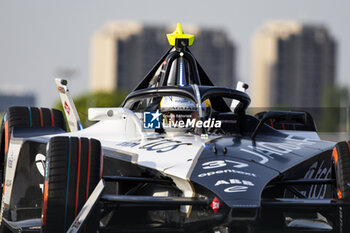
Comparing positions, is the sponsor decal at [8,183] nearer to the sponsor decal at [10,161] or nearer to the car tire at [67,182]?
the sponsor decal at [10,161]

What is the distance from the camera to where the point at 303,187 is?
666 centimetres

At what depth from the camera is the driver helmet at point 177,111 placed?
274 inches

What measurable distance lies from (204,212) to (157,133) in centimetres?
168

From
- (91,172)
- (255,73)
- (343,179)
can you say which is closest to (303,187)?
(343,179)

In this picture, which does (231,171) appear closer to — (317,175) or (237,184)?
(237,184)

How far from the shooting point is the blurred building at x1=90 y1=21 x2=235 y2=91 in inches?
5576

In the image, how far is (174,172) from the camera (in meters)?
5.51

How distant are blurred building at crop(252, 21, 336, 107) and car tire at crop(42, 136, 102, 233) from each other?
12977 cm

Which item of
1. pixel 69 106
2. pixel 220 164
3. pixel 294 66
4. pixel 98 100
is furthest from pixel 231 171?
pixel 294 66

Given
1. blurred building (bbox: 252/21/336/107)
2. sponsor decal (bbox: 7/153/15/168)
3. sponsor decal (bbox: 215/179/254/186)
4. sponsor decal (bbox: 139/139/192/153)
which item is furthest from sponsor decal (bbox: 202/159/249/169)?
blurred building (bbox: 252/21/336/107)

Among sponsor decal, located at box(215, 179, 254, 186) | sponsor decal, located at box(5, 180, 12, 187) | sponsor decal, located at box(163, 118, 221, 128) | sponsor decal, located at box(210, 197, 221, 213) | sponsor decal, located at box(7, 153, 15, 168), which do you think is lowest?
sponsor decal, located at box(5, 180, 12, 187)

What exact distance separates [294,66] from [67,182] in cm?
13741

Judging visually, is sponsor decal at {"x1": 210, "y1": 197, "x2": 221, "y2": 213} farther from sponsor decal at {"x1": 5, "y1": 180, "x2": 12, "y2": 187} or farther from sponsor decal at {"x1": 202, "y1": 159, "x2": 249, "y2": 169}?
sponsor decal at {"x1": 5, "y1": 180, "x2": 12, "y2": 187}

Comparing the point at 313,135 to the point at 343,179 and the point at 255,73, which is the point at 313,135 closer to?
the point at 343,179
